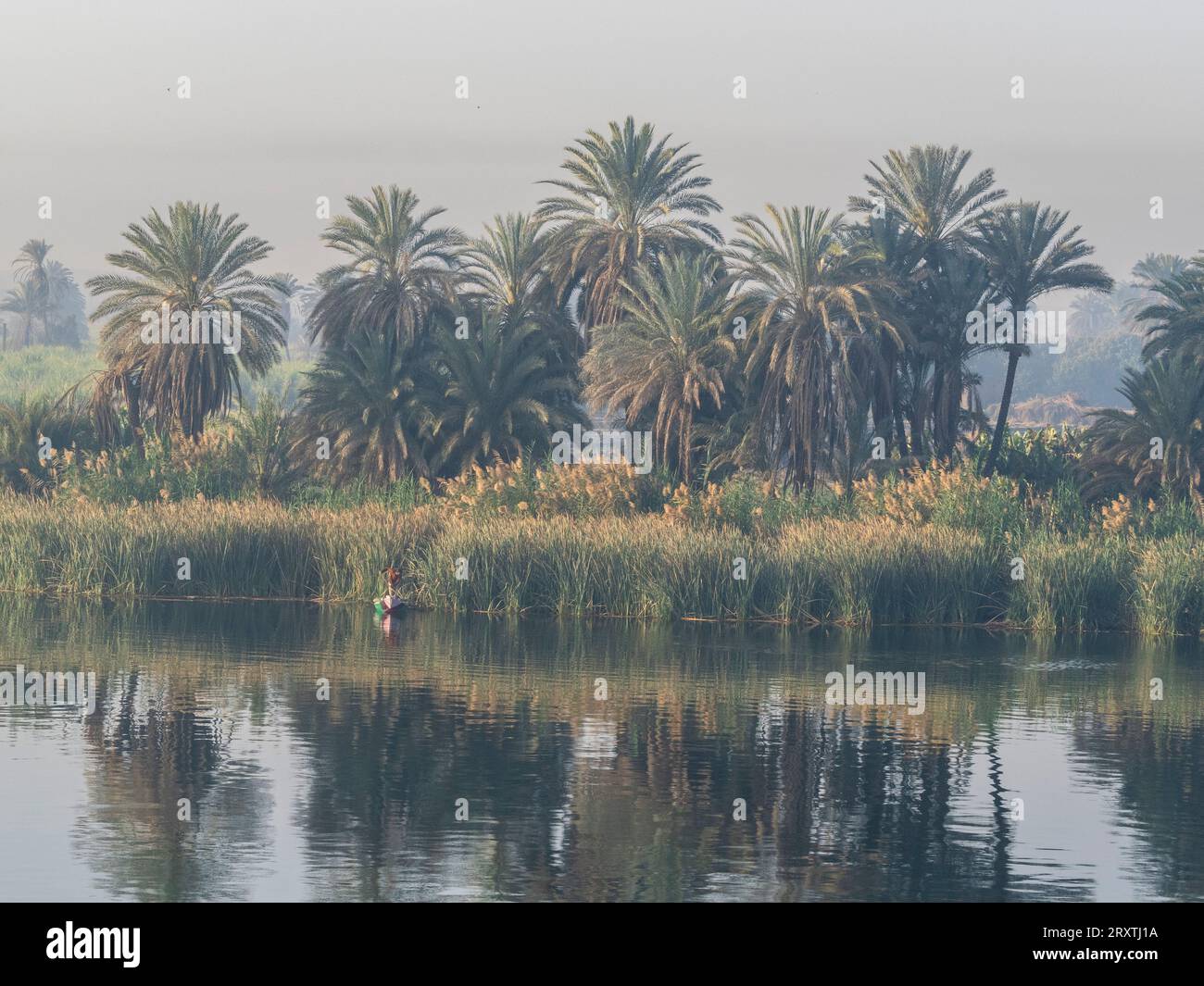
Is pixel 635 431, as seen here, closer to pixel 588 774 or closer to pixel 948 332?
pixel 948 332

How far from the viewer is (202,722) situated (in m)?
23.3

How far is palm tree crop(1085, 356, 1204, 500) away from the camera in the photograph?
50719 millimetres

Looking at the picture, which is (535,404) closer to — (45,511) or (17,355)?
(45,511)

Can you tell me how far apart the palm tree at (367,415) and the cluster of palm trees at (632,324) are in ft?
0.24

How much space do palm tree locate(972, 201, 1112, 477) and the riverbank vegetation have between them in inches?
3.5

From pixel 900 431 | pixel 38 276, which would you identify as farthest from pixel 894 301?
pixel 38 276

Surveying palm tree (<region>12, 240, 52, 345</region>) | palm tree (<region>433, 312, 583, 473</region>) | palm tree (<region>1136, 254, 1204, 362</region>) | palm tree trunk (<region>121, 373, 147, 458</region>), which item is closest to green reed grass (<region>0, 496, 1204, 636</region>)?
palm tree (<region>433, 312, 583, 473</region>)

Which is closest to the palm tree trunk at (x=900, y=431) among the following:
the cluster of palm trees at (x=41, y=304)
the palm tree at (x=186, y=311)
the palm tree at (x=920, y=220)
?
the palm tree at (x=920, y=220)

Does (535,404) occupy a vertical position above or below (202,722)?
above

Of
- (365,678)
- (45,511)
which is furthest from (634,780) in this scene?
(45,511)

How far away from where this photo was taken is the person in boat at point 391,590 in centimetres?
3825

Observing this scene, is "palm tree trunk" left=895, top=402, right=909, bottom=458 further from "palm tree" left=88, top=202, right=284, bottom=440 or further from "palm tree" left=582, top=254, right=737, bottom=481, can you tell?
"palm tree" left=88, top=202, right=284, bottom=440

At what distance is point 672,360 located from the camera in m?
53.5
